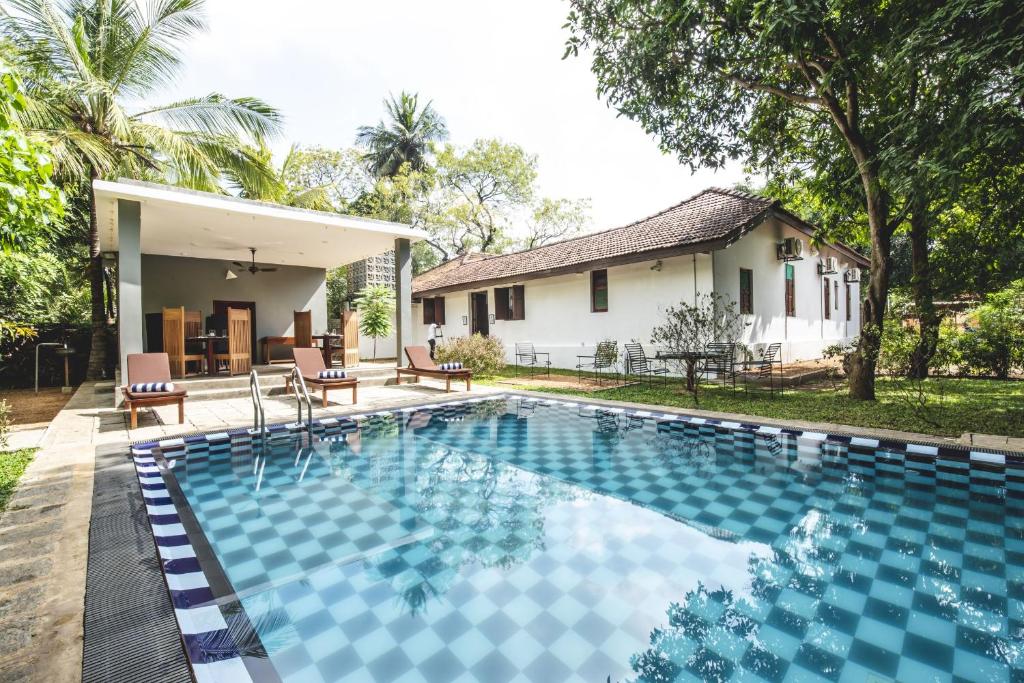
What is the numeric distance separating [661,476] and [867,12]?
796cm

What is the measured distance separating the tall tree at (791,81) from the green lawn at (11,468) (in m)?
9.79

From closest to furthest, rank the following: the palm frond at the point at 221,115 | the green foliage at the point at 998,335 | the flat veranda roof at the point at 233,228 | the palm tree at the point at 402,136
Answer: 1. the green foliage at the point at 998,335
2. the flat veranda roof at the point at 233,228
3. the palm frond at the point at 221,115
4. the palm tree at the point at 402,136

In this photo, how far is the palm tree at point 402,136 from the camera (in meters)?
29.5

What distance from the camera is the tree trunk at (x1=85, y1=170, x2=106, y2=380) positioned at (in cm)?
1194

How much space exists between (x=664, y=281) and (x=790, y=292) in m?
5.66

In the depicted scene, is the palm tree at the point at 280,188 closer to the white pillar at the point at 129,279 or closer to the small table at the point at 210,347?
the small table at the point at 210,347

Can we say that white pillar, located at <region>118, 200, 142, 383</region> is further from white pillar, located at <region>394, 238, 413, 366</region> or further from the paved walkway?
white pillar, located at <region>394, 238, 413, 366</region>

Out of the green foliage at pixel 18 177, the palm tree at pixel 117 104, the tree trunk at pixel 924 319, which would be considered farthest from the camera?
the palm tree at pixel 117 104

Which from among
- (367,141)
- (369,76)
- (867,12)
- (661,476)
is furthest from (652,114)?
(367,141)

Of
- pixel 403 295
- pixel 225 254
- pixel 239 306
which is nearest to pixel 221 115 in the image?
pixel 225 254

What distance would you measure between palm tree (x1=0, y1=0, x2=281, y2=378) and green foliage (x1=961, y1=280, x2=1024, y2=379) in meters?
14.7

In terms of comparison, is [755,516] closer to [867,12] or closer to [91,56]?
[867,12]

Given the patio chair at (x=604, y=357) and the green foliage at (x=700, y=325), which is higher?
the green foliage at (x=700, y=325)

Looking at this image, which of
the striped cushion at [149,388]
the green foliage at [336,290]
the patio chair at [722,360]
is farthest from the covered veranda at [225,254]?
the green foliage at [336,290]
